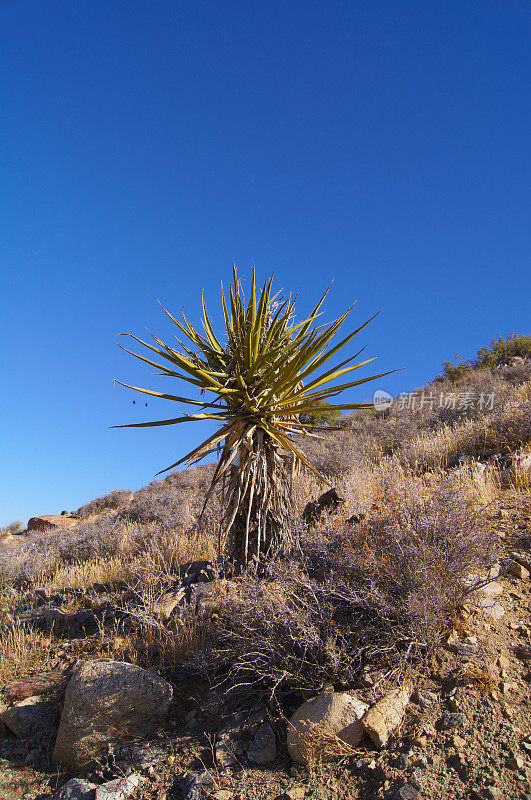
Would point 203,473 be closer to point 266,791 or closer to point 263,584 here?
point 263,584

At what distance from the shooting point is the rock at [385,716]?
10.7ft

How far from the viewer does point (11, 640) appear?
5.87 m

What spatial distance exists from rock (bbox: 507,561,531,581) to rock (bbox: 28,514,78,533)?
43.1 ft

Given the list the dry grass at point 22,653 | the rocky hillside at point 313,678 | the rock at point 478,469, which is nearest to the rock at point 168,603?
the rocky hillside at point 313,678

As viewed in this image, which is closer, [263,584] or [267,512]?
[263,584]

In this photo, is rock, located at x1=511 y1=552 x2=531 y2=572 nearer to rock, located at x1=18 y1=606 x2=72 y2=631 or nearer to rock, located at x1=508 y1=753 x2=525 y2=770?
rock, located at x1=508 y1=753 x2=525 y2=770

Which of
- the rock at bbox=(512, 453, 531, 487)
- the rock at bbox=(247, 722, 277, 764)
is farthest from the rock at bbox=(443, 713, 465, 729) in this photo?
the rock at bbox=(512, 453, 531, 487)

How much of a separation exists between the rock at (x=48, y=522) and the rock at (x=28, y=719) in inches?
412

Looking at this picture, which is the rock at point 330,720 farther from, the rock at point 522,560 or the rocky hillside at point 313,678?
the rock at point 522,560

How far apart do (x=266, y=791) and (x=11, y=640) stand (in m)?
4.12

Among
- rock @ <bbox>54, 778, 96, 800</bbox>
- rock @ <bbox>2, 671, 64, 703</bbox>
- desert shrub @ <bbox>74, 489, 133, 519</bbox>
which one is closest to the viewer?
rock @ <bbox>54, 778, 96, 800</bbox>

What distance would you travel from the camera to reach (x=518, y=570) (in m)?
4.81

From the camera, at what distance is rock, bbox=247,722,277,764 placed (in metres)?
3.52

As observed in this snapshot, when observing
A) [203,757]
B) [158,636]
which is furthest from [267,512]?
[203,757]
